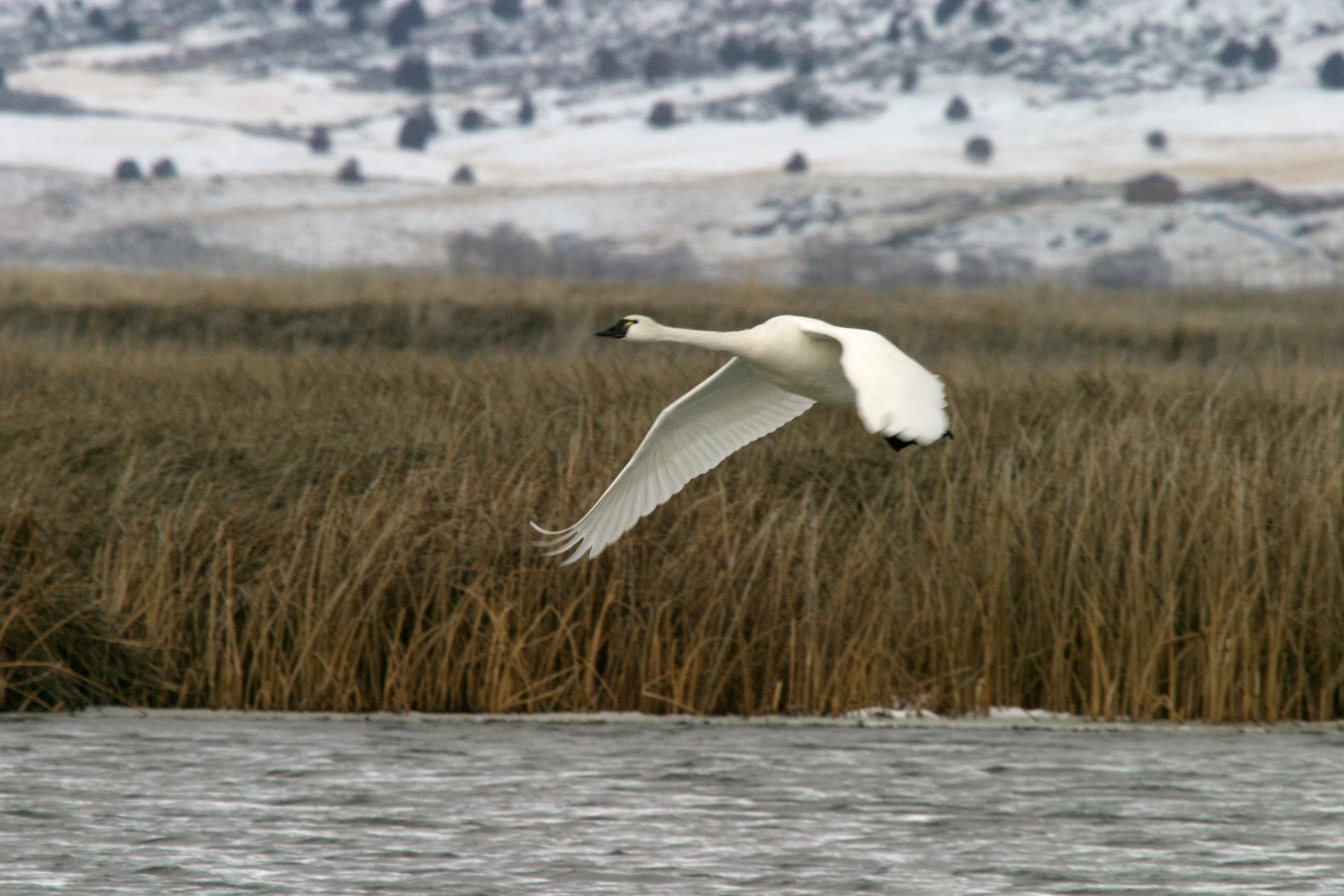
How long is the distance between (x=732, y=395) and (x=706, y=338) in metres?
0.94

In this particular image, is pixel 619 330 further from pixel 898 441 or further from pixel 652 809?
pixel 898 441

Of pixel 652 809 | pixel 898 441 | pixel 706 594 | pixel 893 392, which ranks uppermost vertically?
pixel 893 392

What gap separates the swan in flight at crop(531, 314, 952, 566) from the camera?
6.87 m

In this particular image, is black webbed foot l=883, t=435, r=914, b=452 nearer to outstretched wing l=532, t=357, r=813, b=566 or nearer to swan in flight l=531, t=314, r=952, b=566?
swan in flight l=531, t=314, r=952, b=566

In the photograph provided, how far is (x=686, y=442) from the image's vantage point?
8836 millimetres

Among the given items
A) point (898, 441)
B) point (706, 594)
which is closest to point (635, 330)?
point (706, 594)

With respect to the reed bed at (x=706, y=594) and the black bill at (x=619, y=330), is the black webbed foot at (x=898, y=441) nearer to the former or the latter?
the black bill at (x=619, y=330)

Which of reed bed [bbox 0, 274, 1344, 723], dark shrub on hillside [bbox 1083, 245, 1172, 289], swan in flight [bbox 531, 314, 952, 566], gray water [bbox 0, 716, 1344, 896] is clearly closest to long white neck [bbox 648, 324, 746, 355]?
swan in flight [bbox 531, 314, 952, 566]

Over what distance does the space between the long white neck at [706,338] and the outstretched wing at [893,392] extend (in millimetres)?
891

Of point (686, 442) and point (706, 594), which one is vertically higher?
point (686, 442)

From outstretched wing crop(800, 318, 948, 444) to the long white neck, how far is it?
0.89 metres

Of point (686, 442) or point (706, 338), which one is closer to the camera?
point (706, 338)

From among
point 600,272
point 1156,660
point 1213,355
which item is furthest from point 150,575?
point 600,272

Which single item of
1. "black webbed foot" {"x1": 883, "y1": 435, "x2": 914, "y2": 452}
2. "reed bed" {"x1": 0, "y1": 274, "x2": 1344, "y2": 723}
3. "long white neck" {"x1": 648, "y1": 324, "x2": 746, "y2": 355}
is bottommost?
"reed bed" {"x1": 0, "y1": 274, "x2": 1344, "y2": 723}
